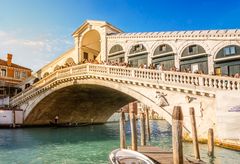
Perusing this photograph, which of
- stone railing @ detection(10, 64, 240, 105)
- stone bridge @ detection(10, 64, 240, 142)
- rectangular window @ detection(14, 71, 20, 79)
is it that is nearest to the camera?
stone railing @ detection(10, 64, 240, 105)

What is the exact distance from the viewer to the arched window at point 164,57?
664 inches

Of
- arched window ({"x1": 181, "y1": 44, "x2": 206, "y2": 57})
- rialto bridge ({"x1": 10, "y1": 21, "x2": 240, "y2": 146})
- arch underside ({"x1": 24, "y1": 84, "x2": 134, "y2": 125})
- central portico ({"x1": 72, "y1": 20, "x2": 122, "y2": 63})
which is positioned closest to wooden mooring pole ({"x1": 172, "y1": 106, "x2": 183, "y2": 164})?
rialto bridge ({"x1": 10, "y1": 21, "x2": 240, "y2": 146})

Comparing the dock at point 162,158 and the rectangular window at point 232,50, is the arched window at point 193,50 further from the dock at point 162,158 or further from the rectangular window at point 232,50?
the dock at point 162,158

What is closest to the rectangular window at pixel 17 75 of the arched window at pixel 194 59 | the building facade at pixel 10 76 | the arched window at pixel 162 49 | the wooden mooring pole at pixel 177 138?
the building facade at pixel 10 76

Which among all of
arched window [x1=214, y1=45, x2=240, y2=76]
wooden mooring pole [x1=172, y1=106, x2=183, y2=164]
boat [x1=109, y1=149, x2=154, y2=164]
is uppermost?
arched window [x1=214, y1=45, x2=240, y2=76]

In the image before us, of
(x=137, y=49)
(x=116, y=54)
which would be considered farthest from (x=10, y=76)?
(x=137, y=49)

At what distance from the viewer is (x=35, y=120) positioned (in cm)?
2517

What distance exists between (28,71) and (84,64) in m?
20.2

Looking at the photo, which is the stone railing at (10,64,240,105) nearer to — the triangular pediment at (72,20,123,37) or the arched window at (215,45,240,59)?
the arched window at (215,45,240,59)

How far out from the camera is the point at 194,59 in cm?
1584

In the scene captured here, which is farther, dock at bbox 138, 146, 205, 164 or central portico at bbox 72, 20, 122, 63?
central portico at bbox 72, 20, 122, 63

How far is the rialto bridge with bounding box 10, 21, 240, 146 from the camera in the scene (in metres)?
11.0

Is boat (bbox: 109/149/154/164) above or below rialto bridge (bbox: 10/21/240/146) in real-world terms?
below

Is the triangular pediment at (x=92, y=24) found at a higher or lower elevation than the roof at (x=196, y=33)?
higher
